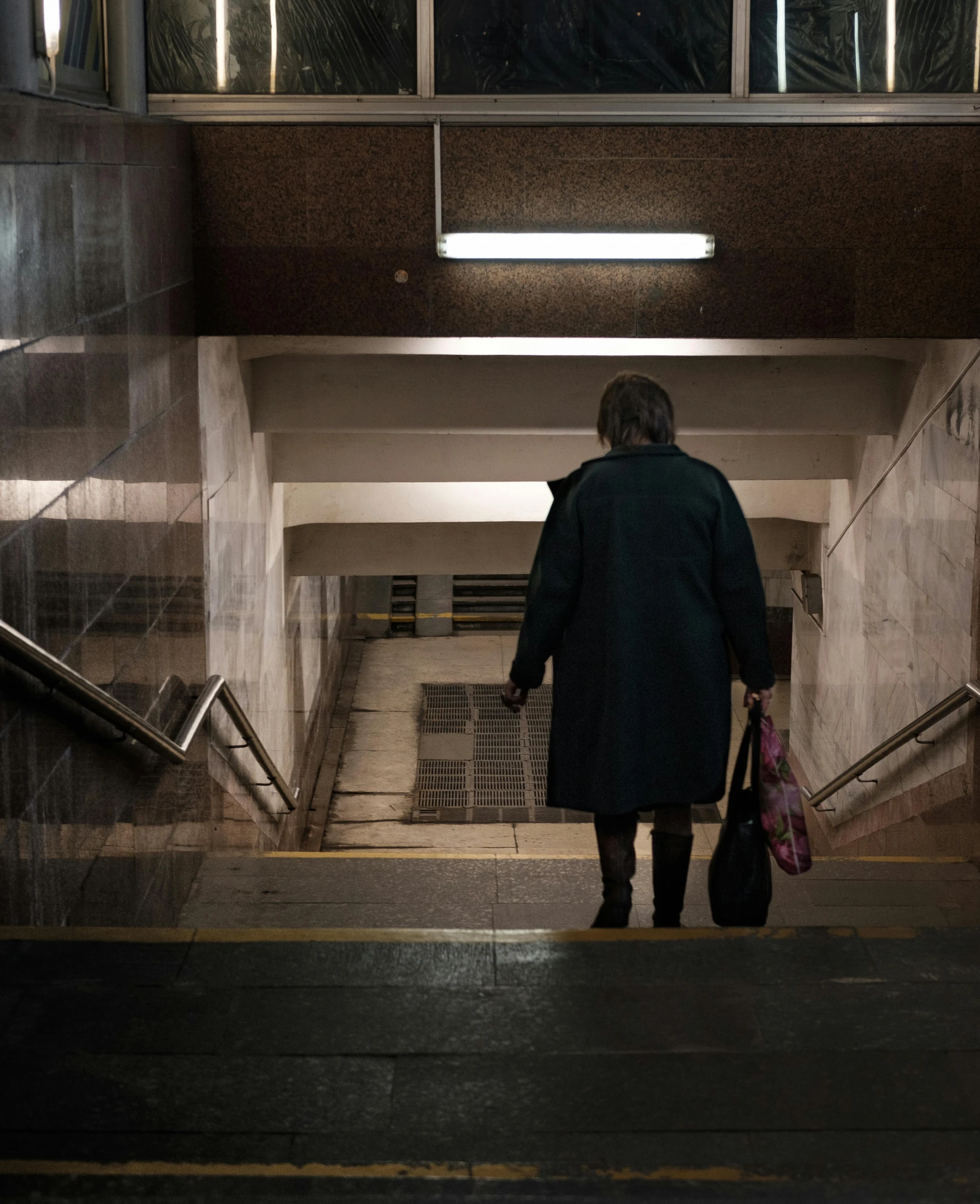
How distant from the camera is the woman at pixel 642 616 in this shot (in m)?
3.12

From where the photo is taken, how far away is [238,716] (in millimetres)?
5527

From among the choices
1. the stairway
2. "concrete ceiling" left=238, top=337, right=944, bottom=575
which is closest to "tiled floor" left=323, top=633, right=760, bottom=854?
the stairway

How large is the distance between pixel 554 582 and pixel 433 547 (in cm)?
638

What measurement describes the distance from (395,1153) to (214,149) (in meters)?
4.10

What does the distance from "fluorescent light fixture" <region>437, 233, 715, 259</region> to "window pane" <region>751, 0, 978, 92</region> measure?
2.27ft

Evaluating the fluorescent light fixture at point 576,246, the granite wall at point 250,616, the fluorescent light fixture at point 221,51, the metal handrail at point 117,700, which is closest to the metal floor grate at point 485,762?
the granite wall at point 250,616

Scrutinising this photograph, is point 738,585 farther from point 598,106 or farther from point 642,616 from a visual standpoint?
point 598,106

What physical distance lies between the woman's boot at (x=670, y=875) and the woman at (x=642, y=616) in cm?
14

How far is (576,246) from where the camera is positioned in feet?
17.0

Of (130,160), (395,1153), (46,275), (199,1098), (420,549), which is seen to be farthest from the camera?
(420,549)

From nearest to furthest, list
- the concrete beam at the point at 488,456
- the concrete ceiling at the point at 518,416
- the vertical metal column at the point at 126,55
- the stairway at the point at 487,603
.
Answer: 1. the vertical metal column at the point at 126,55
2. the concrete ceiling at the point at 518,416
3. the concrete beam at the point at 488,456
4. the stairway at the point at 487,603

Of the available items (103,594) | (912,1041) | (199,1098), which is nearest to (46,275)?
(103,594)

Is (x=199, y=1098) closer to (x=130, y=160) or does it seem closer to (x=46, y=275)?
(x=46, y=275)

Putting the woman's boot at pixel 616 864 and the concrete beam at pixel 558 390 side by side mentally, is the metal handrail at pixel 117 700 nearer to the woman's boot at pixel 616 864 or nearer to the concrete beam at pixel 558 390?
the woman's boot at pixel 616 864
